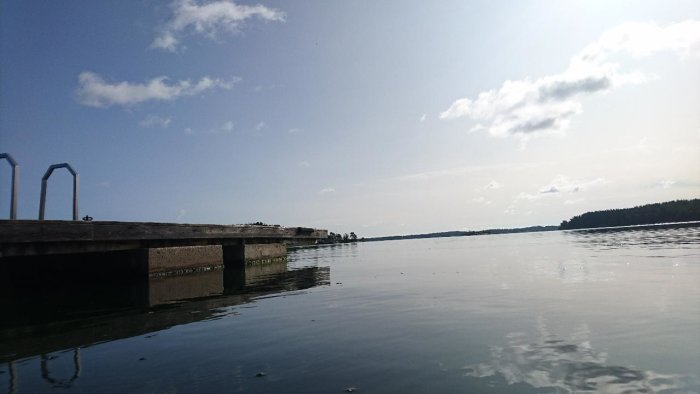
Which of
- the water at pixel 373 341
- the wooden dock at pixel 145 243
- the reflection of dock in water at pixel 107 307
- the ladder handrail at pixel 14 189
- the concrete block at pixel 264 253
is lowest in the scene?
the water at pixel 373 341

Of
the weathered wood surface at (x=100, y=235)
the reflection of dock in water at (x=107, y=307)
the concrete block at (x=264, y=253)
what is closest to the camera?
the reflection of dock in water at (x=107, y=307)

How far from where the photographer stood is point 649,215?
151000mm

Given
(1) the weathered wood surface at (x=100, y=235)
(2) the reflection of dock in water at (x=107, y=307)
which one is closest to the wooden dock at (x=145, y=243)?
(1) the weathered wood surface at (x=100, y=235)

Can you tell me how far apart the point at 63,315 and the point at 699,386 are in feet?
34.3

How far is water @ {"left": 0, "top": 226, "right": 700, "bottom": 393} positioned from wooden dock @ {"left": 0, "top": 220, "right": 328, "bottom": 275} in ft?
5.55

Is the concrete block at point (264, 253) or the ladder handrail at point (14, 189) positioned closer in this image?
the ladder handrail at point (14, 189)

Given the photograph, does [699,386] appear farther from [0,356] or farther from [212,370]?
[0,356]

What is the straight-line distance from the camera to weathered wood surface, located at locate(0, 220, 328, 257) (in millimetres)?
10094

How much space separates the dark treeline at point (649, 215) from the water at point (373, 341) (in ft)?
508

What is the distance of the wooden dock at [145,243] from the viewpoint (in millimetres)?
10406

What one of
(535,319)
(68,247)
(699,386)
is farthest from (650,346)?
(68,247)

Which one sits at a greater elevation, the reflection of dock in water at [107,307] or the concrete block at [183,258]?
the concrete block at [183,258]

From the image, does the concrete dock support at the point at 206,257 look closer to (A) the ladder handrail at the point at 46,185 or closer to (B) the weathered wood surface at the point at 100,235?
(B) the weathered wood surface at the point at 100,235

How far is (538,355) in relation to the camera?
187 inches
